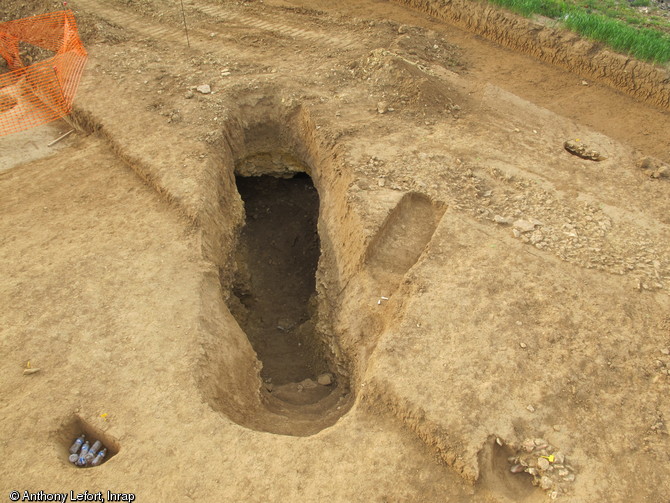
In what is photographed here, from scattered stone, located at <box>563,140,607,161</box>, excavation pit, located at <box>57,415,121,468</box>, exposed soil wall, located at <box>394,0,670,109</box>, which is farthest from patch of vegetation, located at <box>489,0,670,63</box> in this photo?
excavation pit, located at <box>57,415,121,468</box>

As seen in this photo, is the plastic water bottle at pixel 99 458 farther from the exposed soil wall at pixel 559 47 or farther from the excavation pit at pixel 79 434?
the exposed soil wall at pixel 559 47

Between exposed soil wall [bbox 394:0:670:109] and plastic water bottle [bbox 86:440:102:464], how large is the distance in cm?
1067

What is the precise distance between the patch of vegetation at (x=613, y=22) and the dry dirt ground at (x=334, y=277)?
88cm

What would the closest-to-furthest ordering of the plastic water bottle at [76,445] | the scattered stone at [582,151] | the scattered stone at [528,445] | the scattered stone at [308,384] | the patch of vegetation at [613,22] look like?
1. the scattered stone at [528,445]
2. the plastic water bottle at [76,445]
3. the scattered stone at [308,384]
4. the scattered stone at [582,151]
5. the patch of vegetation at [613,22]

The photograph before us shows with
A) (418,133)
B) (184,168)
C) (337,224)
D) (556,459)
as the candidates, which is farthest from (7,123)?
(556,459)

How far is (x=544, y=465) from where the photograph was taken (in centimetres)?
456

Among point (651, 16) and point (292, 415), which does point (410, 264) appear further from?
point (651, 16)

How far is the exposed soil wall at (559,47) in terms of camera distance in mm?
9391

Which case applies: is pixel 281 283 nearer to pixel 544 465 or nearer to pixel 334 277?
pixel 334 277

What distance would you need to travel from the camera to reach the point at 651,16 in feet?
35.2

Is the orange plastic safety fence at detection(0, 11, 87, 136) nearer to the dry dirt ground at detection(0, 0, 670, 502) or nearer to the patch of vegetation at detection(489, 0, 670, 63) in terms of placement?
the dry dirt ground at detection(0, 0, 670, 502)

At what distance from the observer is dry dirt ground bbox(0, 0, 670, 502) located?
466 cm

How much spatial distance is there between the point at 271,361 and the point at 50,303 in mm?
3061

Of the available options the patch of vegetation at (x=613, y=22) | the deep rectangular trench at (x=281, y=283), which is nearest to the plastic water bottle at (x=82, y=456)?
the deep rectangular trench at (x=281, y=283)
